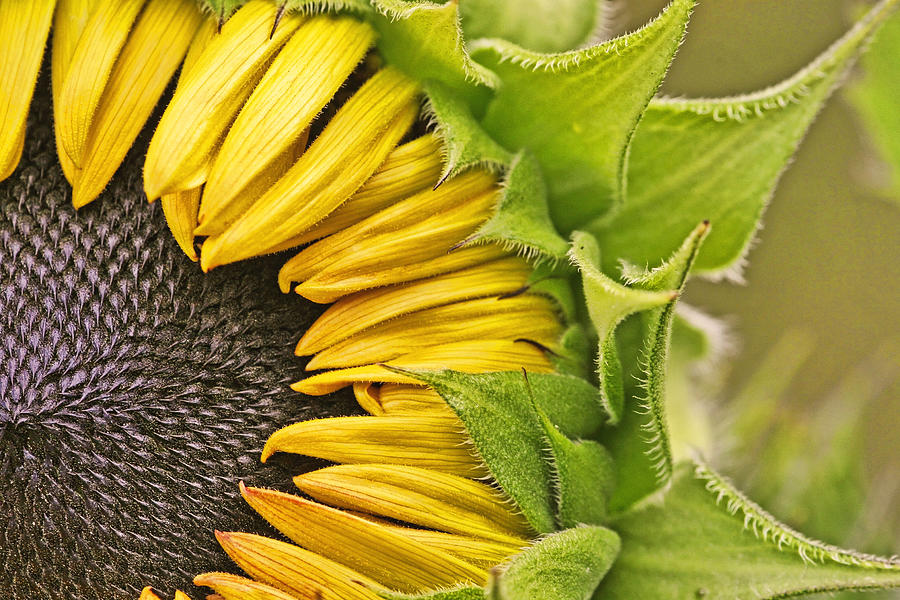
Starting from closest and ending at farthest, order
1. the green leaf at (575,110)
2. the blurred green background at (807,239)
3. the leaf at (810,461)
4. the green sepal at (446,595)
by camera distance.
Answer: the green sepal at (446,595)
the green leaf at (575,110)
the leaf at (810,461)
the blurred green background at (807,239)

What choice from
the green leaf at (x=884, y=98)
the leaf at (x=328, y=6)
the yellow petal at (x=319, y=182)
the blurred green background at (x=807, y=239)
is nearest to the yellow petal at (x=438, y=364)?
the yellow petal at (x=319, y=182)

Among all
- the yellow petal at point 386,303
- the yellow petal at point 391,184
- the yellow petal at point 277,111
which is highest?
the yellow petal at point 277,111

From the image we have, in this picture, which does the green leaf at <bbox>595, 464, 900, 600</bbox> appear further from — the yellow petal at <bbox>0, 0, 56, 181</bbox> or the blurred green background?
the blurred green background

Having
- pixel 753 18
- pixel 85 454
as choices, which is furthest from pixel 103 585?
pixel 753 18

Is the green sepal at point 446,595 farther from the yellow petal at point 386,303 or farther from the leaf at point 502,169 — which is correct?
the leaf at point 502,169

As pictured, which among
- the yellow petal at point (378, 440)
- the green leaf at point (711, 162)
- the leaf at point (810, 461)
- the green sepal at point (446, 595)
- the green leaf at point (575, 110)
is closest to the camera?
the green sepal at point (446, 595)

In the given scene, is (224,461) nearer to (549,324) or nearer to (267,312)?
(267,312)
